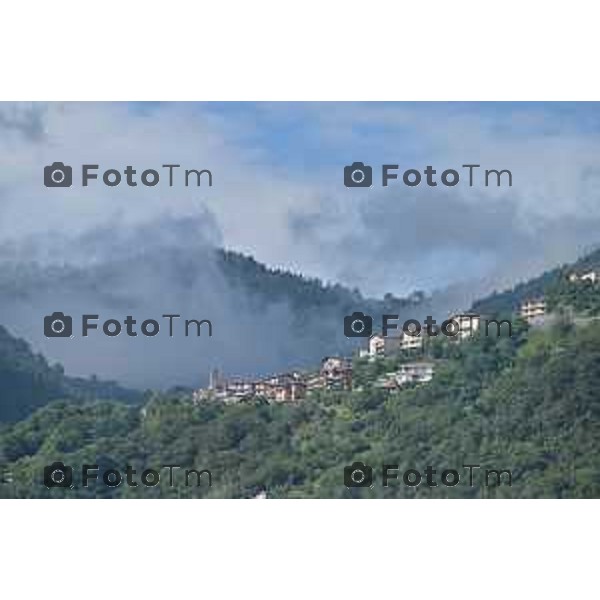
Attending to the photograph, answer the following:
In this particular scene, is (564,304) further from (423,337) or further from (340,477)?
(340,477)

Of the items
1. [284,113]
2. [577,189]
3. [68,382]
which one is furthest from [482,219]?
[68,382]

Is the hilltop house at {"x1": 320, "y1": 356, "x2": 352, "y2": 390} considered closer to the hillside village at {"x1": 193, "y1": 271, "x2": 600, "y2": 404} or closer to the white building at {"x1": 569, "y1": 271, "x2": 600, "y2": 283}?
the hillside village at {"x1": 193, "y1": 271, "x2": 600, "y2": 404}

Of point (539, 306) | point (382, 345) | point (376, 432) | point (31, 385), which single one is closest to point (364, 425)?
point (376, 432)

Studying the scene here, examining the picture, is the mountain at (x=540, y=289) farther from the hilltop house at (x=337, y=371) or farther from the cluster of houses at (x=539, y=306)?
the hilltop house at (x=337, y=371)

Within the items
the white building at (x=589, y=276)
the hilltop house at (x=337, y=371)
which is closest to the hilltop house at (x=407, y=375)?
the hilltop house at (x=337, y=371)

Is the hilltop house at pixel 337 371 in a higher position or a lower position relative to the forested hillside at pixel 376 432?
higher

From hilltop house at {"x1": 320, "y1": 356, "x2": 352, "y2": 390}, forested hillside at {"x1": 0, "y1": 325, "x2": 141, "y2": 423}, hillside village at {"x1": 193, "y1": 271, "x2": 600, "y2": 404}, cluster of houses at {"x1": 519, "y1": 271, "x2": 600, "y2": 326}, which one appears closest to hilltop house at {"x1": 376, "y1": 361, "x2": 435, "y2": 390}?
hillside village at {"x1": 193, "y1": 271, "x2": 600, "y2": 404}
